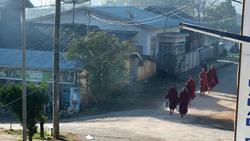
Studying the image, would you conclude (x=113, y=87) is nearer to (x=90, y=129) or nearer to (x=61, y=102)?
(x=61, y=102)

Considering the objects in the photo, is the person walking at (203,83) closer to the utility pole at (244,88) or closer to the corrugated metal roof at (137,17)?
the corrugated metal roof at (137,17)

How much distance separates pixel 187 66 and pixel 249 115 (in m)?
34.9

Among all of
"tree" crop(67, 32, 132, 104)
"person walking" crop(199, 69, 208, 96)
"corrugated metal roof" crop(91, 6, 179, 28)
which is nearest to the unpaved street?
"person walking" crop(199, 69, 208, 96)

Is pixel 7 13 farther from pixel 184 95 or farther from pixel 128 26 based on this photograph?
pixel 184 95

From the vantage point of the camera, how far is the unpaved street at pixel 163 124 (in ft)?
55.7

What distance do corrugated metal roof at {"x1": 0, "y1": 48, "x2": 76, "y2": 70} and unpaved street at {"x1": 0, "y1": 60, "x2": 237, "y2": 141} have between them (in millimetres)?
3874

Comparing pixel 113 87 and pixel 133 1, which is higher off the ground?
pixel 133 1

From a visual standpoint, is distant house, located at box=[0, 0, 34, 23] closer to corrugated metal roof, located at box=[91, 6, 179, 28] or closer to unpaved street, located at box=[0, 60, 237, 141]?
corrugated metal roof, located at box=[91, 6, 179, 28]

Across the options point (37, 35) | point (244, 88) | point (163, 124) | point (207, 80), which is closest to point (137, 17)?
point (37, 35)

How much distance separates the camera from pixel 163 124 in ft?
63.2

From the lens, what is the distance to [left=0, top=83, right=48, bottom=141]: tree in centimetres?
1589

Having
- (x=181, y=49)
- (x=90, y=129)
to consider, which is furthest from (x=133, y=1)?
(x=90, y=129)

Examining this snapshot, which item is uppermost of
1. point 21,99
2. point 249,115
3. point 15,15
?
point 15,15

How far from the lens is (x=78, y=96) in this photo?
25031 mm
